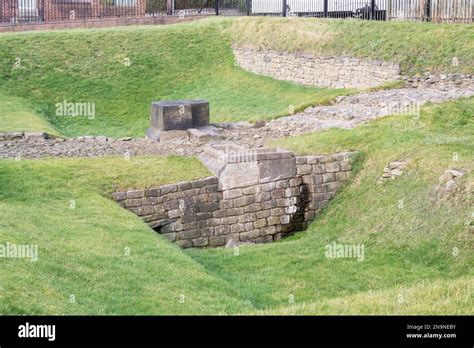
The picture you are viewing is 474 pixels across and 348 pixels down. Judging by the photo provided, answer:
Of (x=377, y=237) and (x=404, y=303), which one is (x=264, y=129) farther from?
(x=404, y=303)

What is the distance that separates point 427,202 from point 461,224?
99cm

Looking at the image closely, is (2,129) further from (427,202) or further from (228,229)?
(427,202)

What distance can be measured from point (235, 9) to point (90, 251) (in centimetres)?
2521

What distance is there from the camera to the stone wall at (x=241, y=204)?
15188mm

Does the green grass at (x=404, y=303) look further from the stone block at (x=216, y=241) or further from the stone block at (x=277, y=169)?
the stone block at (x=277, y=169)

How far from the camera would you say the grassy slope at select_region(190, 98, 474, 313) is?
41.3 ft

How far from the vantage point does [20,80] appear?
27.3 metres

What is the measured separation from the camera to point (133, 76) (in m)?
28.0

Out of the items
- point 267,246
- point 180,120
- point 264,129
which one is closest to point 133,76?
point 180,120

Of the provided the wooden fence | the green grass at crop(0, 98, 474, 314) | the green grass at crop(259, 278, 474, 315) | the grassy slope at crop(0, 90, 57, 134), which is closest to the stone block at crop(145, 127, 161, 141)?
the grassy slope at crop(0, 90, 57, 134)

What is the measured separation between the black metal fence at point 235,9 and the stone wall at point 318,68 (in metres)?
3.38

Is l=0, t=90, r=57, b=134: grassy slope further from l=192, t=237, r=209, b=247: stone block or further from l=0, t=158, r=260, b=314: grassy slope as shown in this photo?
l=192, t=237, r=209, b=247: stone block

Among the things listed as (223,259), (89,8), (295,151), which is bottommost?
(223,259)

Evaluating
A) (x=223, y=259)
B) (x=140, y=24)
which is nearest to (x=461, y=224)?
(x=223, y=259)
